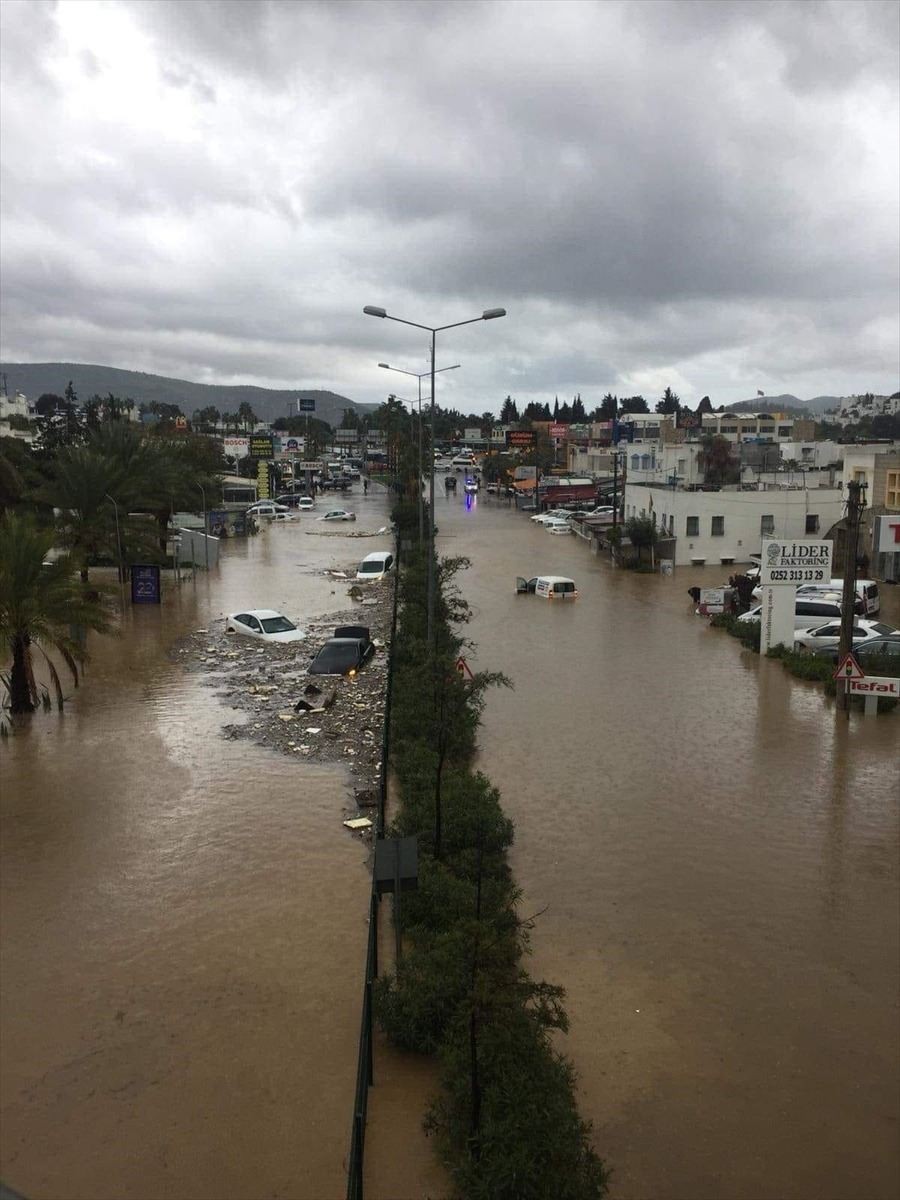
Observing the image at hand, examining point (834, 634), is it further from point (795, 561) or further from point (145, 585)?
point (145, 585)

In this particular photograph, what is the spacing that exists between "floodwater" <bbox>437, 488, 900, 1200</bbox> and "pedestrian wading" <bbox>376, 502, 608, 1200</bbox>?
2.15 ft

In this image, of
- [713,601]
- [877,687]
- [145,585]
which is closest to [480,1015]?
[877,687]

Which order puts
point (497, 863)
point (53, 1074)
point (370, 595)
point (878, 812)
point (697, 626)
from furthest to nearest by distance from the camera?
point (370, 595)
point (697, 626)
point (878, 812)
point (497, 863)
point (53, 1074)

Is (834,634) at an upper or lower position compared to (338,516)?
lower

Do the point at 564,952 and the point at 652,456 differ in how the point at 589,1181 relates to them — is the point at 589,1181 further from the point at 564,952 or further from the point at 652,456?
the point at 652,456

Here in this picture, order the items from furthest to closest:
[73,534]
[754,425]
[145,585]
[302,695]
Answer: [754,425], [145,585], [73,534], [302,695]

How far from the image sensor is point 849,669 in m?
19.3

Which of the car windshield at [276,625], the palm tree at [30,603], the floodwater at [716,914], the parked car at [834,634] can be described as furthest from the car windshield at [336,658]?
the parked car at [834,634]

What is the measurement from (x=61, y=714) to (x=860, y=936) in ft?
52.0

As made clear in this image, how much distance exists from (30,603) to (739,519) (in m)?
33.6

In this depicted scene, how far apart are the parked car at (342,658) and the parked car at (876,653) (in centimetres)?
1126

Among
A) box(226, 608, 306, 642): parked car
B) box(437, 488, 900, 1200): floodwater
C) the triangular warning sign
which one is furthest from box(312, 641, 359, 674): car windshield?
the triangular warning sign

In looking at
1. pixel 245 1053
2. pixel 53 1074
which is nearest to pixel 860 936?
pixel 245 1053

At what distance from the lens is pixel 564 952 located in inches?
407
